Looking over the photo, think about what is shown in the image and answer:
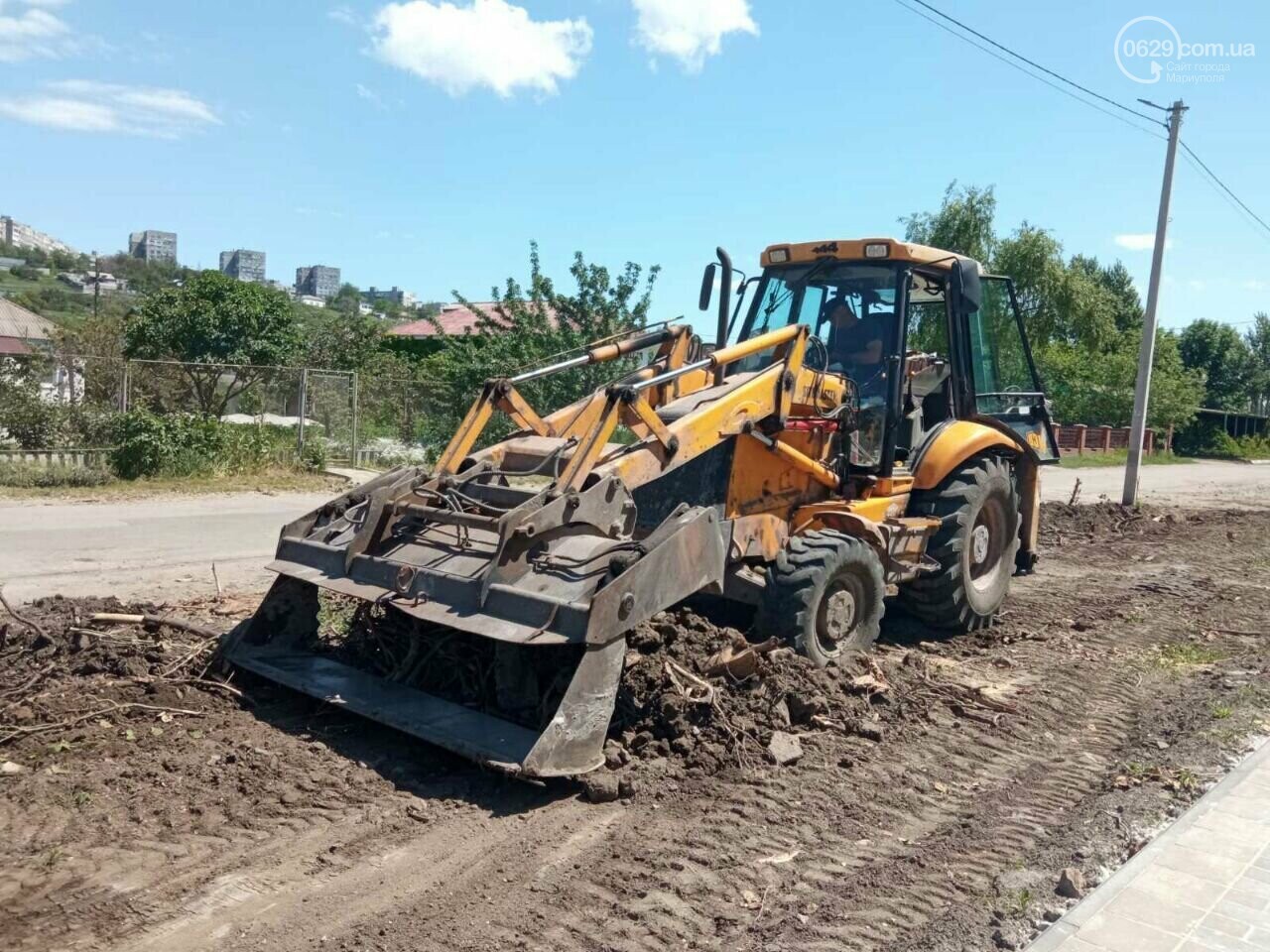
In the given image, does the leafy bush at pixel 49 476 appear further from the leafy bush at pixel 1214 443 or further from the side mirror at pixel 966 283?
the leafy bush at pixel 1214 443

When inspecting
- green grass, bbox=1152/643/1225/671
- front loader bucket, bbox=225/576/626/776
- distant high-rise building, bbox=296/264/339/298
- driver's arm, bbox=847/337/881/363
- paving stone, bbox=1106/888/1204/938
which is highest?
distant high-rise building, bbox=296/264/339/298

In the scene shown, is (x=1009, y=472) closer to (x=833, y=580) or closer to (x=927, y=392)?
(x=927, y=392)

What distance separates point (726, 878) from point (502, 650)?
1643 millimetres

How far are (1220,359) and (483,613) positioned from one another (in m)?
67.4

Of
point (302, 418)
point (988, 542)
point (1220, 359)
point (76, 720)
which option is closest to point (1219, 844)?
point (988, 542)

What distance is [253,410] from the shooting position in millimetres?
19562

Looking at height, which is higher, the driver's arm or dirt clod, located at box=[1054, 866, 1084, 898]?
the driver's arm

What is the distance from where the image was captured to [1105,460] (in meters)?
34.9

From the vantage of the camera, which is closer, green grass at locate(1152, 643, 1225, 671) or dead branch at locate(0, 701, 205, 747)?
dead branch at locate(0, 701, 205, 747)

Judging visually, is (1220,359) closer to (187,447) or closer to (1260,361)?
(1260,361)

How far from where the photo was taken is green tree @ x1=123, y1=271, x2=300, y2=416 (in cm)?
2723

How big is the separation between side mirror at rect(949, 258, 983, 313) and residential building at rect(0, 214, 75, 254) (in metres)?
177

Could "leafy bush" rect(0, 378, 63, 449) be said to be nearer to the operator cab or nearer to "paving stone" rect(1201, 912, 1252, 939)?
the operator cab

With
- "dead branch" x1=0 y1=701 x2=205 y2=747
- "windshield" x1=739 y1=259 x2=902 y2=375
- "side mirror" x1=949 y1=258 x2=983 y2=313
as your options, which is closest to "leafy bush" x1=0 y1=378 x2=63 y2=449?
"windshield" x1=739 y1=259 x2=902 y2=375
